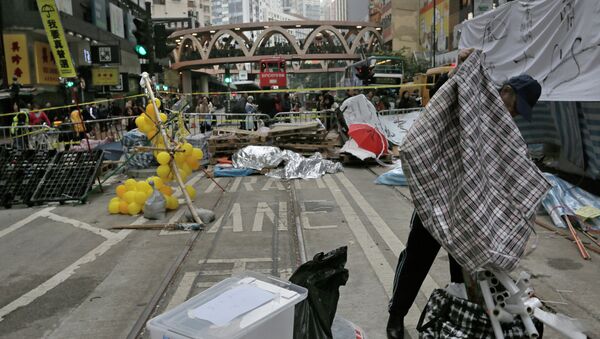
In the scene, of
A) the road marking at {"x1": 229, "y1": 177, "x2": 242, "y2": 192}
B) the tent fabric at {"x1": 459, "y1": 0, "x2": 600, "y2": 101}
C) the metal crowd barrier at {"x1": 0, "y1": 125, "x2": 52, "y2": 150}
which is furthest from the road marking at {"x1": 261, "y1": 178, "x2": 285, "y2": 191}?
the metal crowd barrier at {"x1": 0, "y1": 125, "x2": 52, "y2": 150}

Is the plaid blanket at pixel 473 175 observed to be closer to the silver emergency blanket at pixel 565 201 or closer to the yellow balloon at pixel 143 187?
the silver emergency blanket at pixel 565 201

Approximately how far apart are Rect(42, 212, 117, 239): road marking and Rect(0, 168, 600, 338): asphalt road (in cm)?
2

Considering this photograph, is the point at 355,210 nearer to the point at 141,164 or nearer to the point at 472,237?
the point at 472,237

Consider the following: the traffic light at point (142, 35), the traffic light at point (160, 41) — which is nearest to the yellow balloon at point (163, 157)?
the traffic light at point (142, 35)

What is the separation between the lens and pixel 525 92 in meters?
2.69

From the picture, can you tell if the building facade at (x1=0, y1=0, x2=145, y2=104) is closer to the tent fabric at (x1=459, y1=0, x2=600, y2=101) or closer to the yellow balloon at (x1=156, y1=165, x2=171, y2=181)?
the yellow balloon at (x1=156, y1=165, x2=171, y2=181)

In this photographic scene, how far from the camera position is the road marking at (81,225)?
22.2 feet

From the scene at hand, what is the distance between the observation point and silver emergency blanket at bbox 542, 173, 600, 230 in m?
6.36

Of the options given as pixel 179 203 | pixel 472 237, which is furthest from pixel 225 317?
pixel 179 203

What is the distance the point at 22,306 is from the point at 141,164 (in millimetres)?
7422

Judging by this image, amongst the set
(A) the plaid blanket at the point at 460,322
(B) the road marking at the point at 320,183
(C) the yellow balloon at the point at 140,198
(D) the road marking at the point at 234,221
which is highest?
(A) the plaid blanket at the point at 460,322

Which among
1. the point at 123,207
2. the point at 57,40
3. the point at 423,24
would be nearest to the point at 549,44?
the point at 123,207

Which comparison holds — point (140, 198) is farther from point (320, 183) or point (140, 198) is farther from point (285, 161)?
point (285, 161)

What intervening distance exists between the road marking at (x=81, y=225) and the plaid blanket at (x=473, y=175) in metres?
5.35
